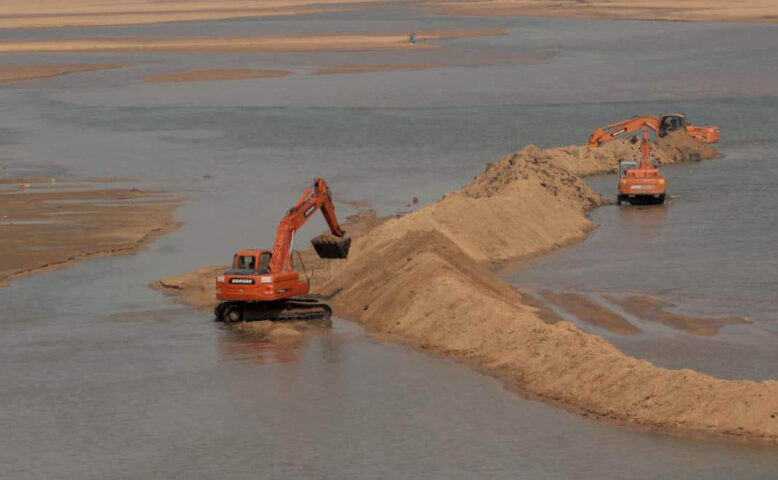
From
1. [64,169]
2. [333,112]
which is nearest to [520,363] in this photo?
[64,169]

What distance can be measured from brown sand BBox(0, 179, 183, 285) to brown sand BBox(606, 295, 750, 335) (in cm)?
2430

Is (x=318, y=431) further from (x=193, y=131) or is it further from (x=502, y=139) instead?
(x=193, y=131)

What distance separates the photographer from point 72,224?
235 feet

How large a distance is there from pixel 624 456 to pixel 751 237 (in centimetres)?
3412

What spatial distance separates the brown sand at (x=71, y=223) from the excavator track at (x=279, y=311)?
12967 mm

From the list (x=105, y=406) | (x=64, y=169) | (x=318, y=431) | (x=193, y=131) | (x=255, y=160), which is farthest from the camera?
(x=193, y=131)

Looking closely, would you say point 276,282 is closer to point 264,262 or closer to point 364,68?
point 264,262

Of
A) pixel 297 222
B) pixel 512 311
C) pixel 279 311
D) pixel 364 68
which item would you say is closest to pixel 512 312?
pixel 512 311

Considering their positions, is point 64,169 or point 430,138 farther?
point 430,138

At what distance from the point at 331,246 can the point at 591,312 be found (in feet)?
Answer: 31.4

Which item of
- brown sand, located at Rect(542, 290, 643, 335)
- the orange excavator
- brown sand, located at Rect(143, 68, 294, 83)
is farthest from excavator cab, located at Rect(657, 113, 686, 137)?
brown sand, located at Rect(143, 68, 294, 83)

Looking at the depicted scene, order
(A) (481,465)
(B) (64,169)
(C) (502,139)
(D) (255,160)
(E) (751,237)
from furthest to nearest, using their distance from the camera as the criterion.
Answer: (C) (502,139), (D) (255,160), (B) (64,169), (E) (751,237), (A) (481,465)

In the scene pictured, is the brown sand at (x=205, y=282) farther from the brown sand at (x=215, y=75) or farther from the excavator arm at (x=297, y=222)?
the brown sand at (x=215, y=75)

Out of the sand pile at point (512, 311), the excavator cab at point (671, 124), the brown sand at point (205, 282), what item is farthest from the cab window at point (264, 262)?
the excavator cab at point (671, 124)
